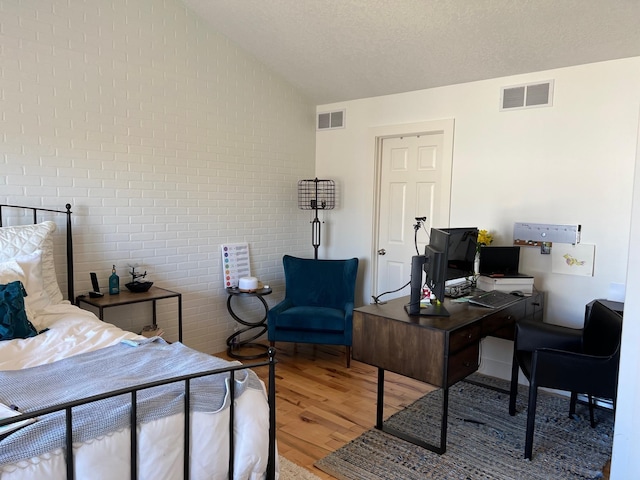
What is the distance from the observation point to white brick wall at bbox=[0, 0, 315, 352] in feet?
10.2

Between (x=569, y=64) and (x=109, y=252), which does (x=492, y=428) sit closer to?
(x=569, y=64)

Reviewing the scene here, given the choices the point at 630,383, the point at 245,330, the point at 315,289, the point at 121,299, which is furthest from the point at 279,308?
the point at 630,383

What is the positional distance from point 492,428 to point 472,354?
2.03 ft

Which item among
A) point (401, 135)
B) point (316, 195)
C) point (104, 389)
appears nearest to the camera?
point (104, 389)

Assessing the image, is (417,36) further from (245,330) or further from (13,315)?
(13,315)

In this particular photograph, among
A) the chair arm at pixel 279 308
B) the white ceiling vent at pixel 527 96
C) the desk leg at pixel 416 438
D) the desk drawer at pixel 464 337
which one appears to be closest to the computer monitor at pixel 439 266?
the desk drawer at pixel 464 337

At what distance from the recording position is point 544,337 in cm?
294

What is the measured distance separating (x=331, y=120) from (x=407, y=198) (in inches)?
47.8

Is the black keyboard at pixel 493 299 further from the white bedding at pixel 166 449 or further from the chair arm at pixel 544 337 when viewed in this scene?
the white bedding at pixel 166 449

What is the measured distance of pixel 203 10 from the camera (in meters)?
3.82

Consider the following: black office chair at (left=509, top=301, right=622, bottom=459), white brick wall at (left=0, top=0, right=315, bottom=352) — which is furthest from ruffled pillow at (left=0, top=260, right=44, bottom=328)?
black office chair at (left=509, top=301, right=622, bottom=459)

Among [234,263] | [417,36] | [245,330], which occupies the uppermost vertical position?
[417,36]

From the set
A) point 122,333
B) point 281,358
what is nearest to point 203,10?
point 122,333

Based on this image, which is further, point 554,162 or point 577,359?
point 554,162
